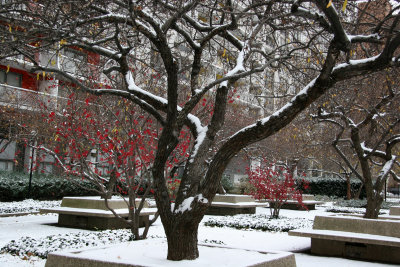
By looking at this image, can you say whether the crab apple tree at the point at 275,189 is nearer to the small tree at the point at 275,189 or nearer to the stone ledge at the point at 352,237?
the small tree at the point at 275,189

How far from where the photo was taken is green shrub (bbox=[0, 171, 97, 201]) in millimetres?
20812

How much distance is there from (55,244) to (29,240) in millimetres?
638

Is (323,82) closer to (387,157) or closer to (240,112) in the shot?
(387,157)

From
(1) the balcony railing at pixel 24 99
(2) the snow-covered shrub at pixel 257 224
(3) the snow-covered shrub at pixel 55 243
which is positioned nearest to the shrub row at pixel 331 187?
(2) the snow-covered shrub at pixel 257 224

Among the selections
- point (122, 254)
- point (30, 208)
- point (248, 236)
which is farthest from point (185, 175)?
point (30, 208)

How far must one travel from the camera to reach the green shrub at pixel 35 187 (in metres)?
20.8

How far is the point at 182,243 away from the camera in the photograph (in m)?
5.97

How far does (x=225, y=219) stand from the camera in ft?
52.9

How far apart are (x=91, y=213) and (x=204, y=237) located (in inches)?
131

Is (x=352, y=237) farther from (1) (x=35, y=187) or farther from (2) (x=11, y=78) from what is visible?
(2) (x=11, y=78)

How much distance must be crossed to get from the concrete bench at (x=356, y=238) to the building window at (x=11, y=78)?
2164 cm

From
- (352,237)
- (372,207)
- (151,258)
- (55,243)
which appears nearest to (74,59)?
(55,243)

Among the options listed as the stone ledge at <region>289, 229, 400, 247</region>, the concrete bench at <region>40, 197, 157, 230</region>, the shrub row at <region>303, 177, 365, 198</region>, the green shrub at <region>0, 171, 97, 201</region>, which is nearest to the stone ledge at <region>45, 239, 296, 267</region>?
the stone ledge at <region>289, 229, 400, 247</region>

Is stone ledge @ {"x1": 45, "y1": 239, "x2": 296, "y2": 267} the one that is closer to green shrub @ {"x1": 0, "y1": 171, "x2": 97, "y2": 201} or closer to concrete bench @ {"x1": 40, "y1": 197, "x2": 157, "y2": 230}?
concrete bench @ {"x1": 40, "y1": 197, "x2": 157, "y2": 230}
